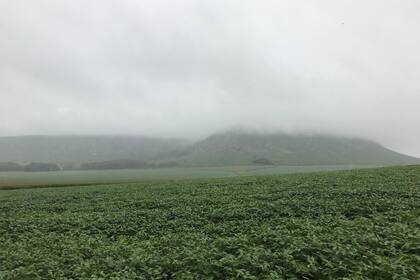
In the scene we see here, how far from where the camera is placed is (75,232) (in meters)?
21.1

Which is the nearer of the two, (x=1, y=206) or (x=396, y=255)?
(x=396, y=255)

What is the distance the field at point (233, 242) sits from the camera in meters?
11.0

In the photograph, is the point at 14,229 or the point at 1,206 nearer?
the point at 14,229

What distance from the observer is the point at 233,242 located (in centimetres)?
1425

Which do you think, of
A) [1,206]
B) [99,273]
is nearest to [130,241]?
[99,273]

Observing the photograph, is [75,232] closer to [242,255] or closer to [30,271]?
[30,271]

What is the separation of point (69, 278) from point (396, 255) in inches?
426

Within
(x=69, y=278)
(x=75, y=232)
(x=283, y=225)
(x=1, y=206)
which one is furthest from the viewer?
(x=1, y=206)

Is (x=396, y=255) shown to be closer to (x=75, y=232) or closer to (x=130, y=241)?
(x=130, y=241)

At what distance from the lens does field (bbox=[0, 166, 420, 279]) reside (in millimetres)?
11039

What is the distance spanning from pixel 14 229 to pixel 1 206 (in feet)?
50.8

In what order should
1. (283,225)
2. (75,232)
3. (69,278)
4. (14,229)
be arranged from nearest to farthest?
(69,278) < (283,225) < (75,232) < (14,229)

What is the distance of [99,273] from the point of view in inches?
460

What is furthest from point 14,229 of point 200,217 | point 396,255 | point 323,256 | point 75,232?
point 396,255
